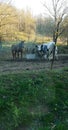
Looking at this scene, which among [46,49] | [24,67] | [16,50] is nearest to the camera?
[24,67]

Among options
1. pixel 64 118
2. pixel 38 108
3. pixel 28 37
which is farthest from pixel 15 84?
pixel 28 37

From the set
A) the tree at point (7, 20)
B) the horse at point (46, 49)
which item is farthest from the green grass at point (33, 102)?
the tree at point (7, 20)

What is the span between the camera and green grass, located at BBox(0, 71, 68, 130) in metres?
6.43

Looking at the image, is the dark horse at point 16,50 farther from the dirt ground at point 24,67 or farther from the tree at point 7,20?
the tree at point 7,20

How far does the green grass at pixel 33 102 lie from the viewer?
6426 mm

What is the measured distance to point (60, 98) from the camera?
25.4ft

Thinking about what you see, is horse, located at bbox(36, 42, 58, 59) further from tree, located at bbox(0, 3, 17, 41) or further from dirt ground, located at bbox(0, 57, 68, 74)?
tree, located at bbox(0, 3, 17, 41)

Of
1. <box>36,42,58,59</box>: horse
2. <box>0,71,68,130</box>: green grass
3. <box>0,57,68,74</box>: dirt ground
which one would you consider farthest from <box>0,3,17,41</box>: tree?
<box>0,71,68,130</box>: green grass

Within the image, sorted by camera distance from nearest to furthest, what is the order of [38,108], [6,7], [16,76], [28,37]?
[38,108] < [16,76] < [6,7] < [28,37]

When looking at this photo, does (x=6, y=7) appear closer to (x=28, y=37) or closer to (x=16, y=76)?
(x=28, y=37)

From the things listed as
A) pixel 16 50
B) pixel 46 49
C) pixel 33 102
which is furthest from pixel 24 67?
pixel 33 102

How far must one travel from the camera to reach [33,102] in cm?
724

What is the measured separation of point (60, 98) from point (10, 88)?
51.8 inches

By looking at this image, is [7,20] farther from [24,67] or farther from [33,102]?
[33,102]
